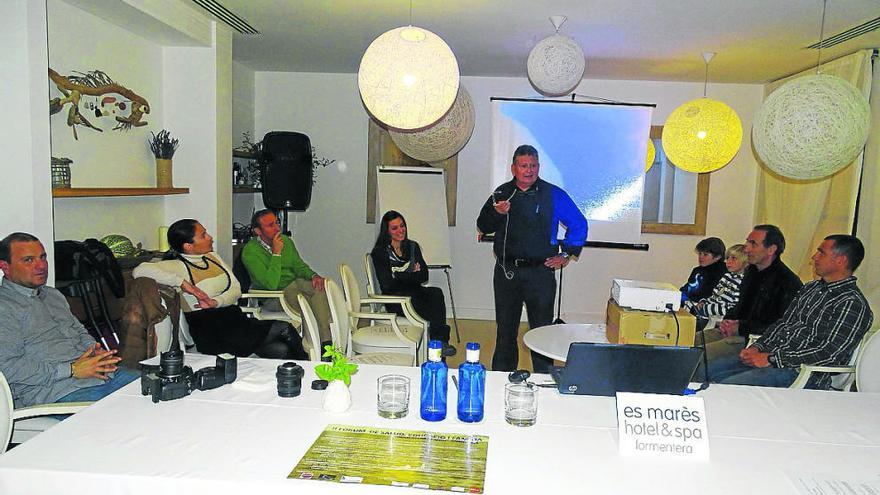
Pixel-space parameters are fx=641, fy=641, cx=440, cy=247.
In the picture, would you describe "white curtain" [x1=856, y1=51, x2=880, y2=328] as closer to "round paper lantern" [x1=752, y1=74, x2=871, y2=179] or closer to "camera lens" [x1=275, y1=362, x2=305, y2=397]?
"round paper lantern" [x1=752, y1=74, x2=871, y2=179]

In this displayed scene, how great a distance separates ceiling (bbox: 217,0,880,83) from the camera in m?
3.89

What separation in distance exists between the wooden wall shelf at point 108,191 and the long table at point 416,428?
1.75 metres

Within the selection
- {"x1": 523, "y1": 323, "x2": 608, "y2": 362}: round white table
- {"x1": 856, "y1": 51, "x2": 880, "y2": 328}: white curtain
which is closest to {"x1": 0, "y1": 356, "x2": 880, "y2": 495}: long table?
{"x1": 523, "y1": 323, "x2": 608, "y2": 362}: round white table

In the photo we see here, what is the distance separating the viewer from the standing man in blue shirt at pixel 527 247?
424 cm

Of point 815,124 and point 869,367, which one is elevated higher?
point 815,124

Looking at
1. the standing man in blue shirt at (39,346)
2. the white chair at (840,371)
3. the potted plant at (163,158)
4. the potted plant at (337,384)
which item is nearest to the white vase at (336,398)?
the potted plant at (337,384)

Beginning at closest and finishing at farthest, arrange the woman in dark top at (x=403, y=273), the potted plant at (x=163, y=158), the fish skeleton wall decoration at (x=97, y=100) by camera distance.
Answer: the fish skeleton wall decoration at (x=97, y=100)
the potted plant at (x=163, y=158)
the woman in dark top at (x=403, y=273)

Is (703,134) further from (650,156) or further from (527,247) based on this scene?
(527,247)

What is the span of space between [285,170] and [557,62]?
10.5 feet

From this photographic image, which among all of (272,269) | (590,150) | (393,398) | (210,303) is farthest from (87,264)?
(590,150)

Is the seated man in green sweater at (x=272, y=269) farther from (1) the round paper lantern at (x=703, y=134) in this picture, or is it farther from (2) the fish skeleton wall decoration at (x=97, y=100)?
(1) the round paper lantern at (x=703, y=134)

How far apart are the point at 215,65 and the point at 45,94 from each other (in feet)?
5.49

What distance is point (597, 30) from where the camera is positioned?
4.48 meters

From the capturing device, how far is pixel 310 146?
6.50 m
